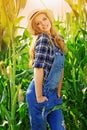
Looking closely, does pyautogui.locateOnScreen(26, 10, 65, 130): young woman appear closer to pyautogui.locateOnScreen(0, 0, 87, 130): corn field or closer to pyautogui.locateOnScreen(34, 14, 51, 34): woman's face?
pyautogui.locateOnScreen(34, 14, 51, 34): woman's face

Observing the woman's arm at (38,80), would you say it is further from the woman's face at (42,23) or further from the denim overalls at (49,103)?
the woman's face at (42,23)

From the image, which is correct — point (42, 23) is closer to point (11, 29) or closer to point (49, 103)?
point (11, 29)

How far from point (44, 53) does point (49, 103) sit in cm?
23

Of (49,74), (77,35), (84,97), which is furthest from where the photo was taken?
(77,35)

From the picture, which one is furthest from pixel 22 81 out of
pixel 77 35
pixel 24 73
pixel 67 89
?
pixel 77 35

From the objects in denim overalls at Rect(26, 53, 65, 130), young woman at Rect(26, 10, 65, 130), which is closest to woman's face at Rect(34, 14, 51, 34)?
young woman at Rect(26, 10, 65, 130)

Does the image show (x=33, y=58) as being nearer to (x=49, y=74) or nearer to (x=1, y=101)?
(x=49, y=74)

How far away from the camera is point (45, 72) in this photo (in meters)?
1.79

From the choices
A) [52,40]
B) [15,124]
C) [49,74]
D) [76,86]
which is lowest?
[15,124]

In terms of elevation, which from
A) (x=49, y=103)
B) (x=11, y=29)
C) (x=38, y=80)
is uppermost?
(x=11, y=29)

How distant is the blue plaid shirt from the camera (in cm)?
178

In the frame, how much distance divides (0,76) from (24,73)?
0.14 metres

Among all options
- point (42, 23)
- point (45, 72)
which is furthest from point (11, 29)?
point (45, 72)

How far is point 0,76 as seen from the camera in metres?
2.21
